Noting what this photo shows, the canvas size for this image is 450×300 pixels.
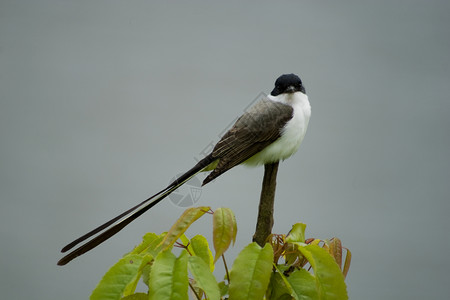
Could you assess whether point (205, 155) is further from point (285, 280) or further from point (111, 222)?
point (285, 280)

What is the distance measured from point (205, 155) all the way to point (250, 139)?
184 mm

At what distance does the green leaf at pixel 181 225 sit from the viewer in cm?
101

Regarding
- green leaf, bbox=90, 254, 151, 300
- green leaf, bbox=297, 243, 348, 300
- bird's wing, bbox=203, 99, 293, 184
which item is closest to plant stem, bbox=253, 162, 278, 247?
bird's wing, bbox=203, 99, 293, 184

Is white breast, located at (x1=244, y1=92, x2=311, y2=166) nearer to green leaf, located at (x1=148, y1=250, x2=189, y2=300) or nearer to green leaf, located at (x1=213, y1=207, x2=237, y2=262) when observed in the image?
green leaf, located at (x1=213, y1=207, x2=237, y2=262)

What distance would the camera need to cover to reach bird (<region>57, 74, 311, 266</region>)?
5.33 feet

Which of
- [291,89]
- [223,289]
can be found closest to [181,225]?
[223,289]

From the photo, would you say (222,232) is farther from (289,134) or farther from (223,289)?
(289,134)

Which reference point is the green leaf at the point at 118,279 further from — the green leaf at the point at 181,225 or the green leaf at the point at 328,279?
the green leaf at the point at 328,279

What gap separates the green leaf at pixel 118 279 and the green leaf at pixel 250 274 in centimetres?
20

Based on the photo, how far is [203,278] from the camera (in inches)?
37.7

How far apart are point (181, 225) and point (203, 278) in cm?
13

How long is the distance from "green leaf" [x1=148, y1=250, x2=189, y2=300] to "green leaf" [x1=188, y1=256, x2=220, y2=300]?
27 millimetres

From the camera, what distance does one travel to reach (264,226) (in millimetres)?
1368

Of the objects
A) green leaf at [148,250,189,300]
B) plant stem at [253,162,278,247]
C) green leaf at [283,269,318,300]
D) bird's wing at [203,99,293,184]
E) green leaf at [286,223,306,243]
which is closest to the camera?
Answer: green leaf at [148,250,189,300]
